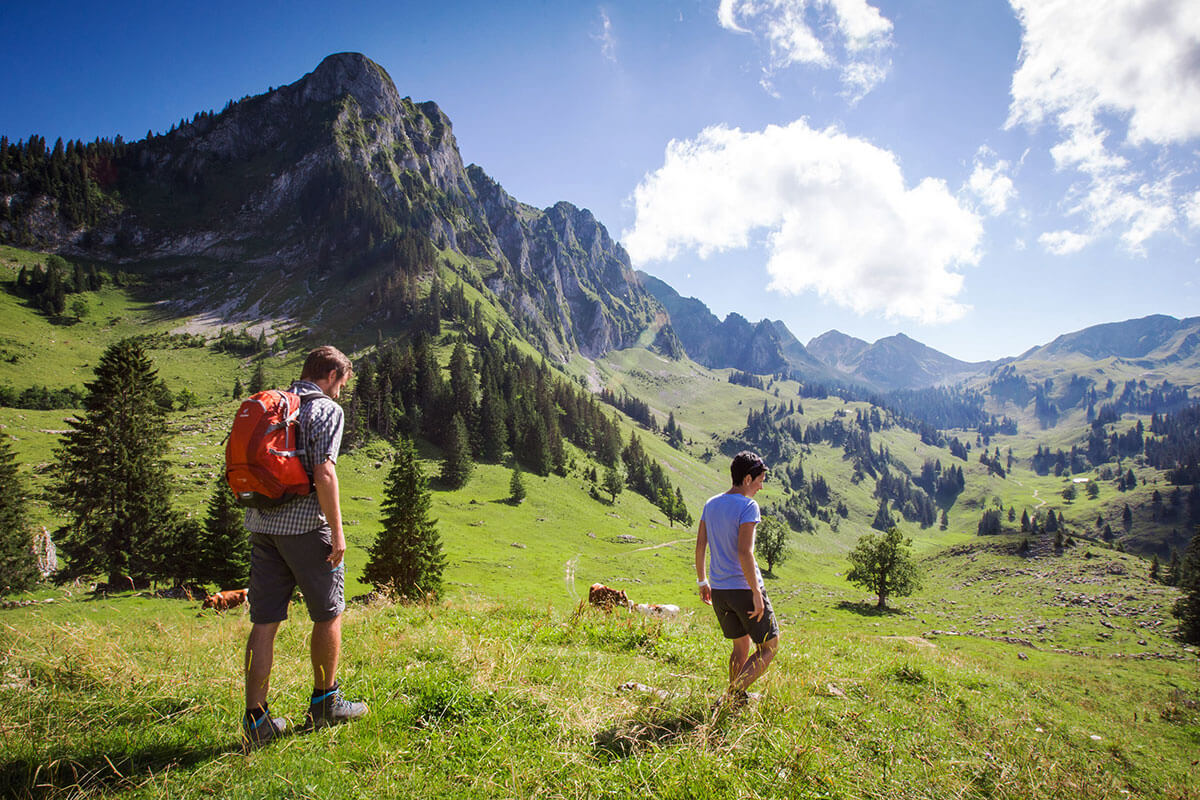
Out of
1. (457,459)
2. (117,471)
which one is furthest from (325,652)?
(457,459)

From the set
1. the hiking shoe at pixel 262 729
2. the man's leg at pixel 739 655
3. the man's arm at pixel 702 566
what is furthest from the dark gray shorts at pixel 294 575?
the man's leg at pixel 739 655

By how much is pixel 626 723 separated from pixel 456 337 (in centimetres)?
14799

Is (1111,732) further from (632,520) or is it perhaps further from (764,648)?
(632,520)

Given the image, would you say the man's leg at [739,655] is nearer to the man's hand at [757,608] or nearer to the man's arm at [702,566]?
the man's hand at [757,608]

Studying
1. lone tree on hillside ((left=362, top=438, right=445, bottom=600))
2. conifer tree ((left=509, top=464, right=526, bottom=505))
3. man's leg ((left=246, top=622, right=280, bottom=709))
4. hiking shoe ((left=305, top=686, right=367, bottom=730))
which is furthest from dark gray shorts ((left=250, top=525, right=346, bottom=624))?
conifer tree ((left=509, top=464, right=526, bottom=505))

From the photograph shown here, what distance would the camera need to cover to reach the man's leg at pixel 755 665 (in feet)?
19.5

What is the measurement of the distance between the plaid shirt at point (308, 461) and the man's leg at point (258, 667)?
1019mm

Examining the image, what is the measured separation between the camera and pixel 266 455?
4.79 meters

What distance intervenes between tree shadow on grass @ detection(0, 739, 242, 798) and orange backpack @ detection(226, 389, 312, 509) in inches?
86.6

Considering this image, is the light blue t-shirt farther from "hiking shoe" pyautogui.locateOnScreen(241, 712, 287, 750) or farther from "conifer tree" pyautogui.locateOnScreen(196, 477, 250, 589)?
"conifer tree" pyautogui.locateOnScreen(196, 477, 250, 589)

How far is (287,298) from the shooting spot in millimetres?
177625

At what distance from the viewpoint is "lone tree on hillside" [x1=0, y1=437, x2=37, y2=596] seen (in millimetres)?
26000

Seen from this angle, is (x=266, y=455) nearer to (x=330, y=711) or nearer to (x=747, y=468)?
(x=330, y=711)

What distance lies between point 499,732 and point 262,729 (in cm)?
233
